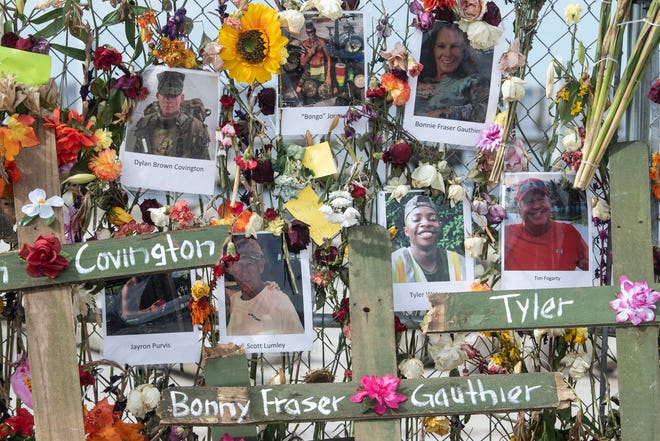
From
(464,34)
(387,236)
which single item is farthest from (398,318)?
(464,34)

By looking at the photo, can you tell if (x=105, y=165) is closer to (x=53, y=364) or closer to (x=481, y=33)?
(x=53, y=364)

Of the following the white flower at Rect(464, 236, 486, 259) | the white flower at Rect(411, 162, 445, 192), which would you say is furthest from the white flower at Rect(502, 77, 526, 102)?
the white flower at Rect(464, 236, 486, 259)

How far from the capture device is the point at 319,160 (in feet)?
A: 7.30

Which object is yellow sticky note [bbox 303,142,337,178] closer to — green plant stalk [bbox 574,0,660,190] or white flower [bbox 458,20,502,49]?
white flower [bbox 458,20,502,49]

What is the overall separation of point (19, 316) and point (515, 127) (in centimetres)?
136

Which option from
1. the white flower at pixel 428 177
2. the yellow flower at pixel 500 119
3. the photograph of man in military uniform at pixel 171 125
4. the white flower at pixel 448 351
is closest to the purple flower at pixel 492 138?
the yellow flower at pixel 500 119

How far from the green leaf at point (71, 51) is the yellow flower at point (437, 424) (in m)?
1.30

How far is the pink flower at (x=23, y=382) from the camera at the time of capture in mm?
2215

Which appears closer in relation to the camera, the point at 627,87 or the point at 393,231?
the point at 627,87

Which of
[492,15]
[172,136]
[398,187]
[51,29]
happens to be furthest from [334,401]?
[51,29]

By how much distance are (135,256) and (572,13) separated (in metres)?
1.21

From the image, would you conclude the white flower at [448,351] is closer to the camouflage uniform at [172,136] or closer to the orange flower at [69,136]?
the camouflage uniform at [172,136]

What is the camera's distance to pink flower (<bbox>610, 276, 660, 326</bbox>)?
2006 mm

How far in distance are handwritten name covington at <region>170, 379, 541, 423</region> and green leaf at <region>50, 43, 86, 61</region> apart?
34.2 inches
